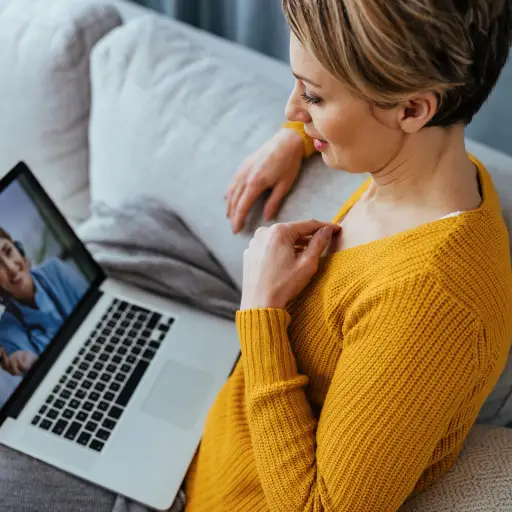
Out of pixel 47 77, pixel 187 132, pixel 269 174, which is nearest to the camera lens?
pixel 269 174

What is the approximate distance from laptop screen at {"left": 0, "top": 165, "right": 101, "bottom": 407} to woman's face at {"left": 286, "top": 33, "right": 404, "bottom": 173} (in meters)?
0.55

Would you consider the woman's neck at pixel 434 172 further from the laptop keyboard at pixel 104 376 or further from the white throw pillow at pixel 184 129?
the laptop keyboard at pixel 104 376

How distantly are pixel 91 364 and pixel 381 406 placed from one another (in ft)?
2.01

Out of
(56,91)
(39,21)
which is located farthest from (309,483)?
(39,21)

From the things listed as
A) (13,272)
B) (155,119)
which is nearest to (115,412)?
(13,272)

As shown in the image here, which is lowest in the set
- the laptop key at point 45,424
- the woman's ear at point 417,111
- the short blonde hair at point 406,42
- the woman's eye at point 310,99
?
the laptop key at point 45,424

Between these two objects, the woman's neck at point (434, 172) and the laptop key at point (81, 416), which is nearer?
the woman's neck at point (434, 172)

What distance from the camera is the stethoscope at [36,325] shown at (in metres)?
0.96

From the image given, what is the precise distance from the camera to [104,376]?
1040mm

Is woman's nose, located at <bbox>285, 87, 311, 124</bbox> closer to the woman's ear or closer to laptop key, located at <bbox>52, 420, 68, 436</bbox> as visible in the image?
the woman's ear

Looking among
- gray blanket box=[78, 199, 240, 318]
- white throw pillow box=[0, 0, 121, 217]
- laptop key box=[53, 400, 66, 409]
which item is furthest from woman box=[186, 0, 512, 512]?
white throw pillow box=[0, 0, 121, 217]

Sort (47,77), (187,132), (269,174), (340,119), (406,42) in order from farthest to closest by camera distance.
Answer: (47,77) → (187,132) → (269,174) → (340,119) → (406,42)

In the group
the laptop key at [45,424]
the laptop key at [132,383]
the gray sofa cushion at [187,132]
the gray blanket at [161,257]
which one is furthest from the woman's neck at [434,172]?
the laptop key at [45,424]

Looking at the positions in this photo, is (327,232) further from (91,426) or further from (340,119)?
(91,426)
